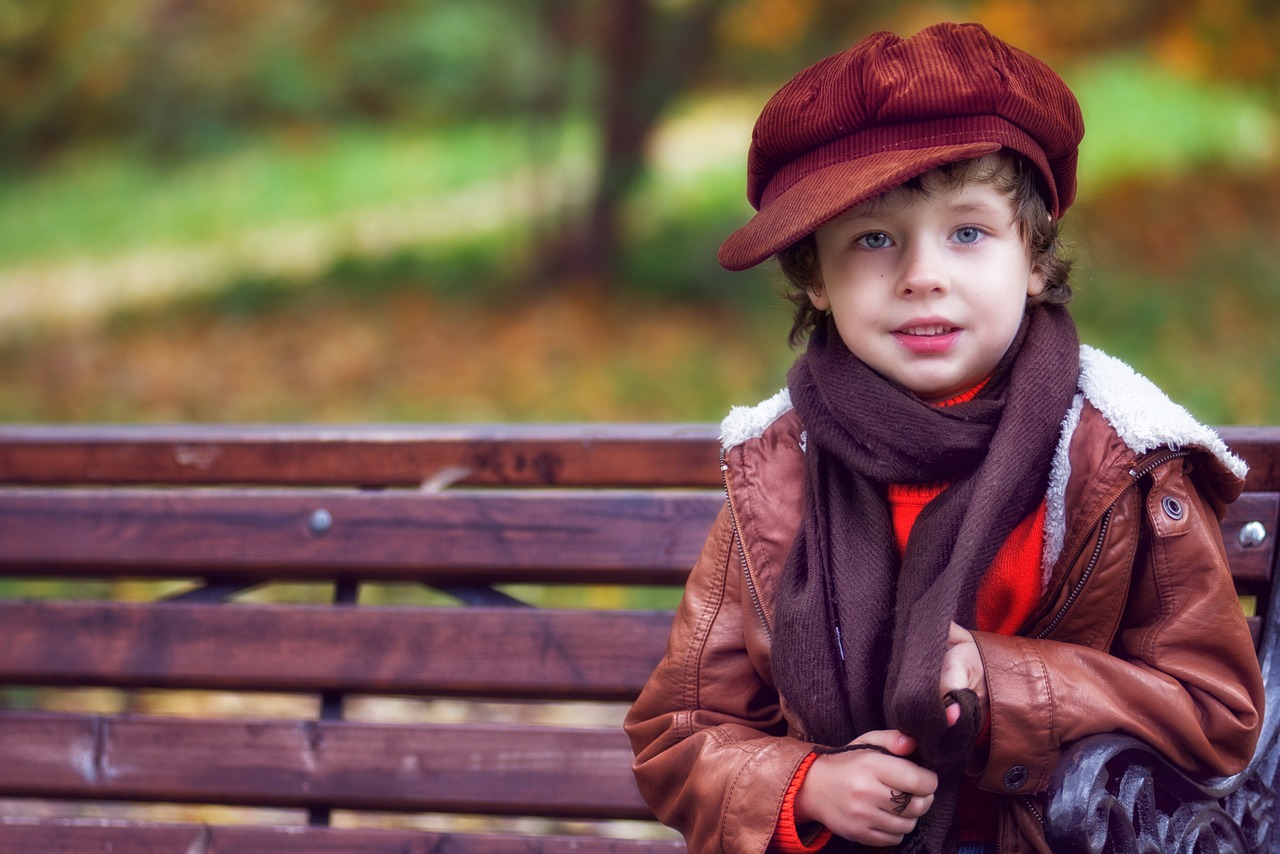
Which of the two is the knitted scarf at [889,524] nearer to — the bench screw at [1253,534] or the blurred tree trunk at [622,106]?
the bench screw at [1253,534]

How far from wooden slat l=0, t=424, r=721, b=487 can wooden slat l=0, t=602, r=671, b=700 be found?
0.26 meters

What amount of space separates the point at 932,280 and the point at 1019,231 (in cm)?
17

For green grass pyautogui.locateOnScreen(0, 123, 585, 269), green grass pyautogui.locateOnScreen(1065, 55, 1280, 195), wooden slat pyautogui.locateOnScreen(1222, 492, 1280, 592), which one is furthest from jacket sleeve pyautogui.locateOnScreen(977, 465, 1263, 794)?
green grass pyautogui.locateOnScreen(0, 123, 585, 269)

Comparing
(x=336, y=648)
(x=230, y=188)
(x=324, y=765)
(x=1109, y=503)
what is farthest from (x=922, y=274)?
(x=230, y=188)

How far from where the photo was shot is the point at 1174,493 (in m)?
1.70

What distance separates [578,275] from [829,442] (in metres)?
5.45

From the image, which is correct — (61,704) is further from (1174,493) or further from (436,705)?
(1174,493)

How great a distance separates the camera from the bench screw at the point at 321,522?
98.0 inches

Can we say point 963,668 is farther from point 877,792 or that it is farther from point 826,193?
point 826,193

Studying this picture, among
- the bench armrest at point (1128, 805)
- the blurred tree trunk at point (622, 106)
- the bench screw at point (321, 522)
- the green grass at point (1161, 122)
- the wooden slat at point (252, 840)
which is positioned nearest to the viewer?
the bench armrest at point (1128, 805)

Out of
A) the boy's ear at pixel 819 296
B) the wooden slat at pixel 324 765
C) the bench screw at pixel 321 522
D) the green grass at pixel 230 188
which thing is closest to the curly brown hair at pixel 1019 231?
the boy's ear at pixel 819 296

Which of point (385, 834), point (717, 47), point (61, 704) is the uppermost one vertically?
point (717, 47)

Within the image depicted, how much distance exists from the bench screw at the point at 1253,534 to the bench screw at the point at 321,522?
1.60 metres

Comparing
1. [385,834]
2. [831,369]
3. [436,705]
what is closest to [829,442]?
[831,369]
